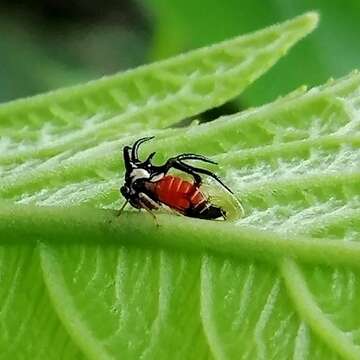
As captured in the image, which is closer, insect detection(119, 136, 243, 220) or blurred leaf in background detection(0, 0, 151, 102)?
insect detection(119, 136, 243, 220)

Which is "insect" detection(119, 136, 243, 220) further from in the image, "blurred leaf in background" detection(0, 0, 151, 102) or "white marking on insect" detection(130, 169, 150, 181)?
"blurred leaf in background" detection(0, 0, 151, 102)

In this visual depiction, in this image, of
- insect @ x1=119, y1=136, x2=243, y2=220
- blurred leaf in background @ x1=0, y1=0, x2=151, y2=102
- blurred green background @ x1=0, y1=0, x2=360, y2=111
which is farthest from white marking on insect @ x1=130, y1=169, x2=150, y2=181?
blurred leaf in background @ x1=0, y1=0, x2=151, y2=102

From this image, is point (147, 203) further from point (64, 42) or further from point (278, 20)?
point (64, 42)

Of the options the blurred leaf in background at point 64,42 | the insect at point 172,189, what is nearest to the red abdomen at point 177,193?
the insect at point 172,189

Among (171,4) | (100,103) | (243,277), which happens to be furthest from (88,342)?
(171,4)

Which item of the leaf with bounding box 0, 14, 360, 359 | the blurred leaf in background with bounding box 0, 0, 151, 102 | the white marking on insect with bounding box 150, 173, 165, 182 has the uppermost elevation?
the blurred leaf in background with bounding box 0, 0, 151, 102

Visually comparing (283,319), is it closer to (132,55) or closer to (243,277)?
(243,277)
